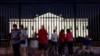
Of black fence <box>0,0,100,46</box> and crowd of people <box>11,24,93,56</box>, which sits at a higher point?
black fence <box>0,0,100,46</box>

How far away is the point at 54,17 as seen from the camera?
31.7 meters

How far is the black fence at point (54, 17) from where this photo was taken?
3081 cm

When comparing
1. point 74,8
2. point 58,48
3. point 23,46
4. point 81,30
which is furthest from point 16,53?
point 81,30

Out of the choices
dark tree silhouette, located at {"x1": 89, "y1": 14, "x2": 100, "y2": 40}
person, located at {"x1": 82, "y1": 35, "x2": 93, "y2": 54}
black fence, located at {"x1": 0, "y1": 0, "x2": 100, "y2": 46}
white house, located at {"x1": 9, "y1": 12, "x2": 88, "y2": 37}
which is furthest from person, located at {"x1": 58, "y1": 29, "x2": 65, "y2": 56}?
dark tree silhouette, located at {"x1": 89, "y1": 14, "x2": 100, "y2": 40}

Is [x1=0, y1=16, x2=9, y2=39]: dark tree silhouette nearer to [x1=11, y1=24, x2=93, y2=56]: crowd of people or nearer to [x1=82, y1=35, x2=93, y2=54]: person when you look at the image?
[x1=11, y1=24, x2=93, y2=56]: crowd of people

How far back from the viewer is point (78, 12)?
32594 millimetres

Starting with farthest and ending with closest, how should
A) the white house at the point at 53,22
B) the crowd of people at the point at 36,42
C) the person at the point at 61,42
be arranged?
the white house at the point at 53,22
the person at the point at 61,42
the crowd of people at the point at 36,42

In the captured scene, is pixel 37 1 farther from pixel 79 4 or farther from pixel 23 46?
pixel 23 46

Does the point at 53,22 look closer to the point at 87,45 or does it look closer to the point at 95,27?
the point at 95,27

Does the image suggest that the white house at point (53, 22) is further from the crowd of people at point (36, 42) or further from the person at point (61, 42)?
the person at point (61, 42)

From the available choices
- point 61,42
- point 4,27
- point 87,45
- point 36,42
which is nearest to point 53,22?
point 87,45

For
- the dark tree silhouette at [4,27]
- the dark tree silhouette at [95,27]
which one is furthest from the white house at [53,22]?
the dark tree silhouette at [95,27]

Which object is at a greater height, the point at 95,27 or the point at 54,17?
the point at 54,17

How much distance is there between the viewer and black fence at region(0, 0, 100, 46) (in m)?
30.8
